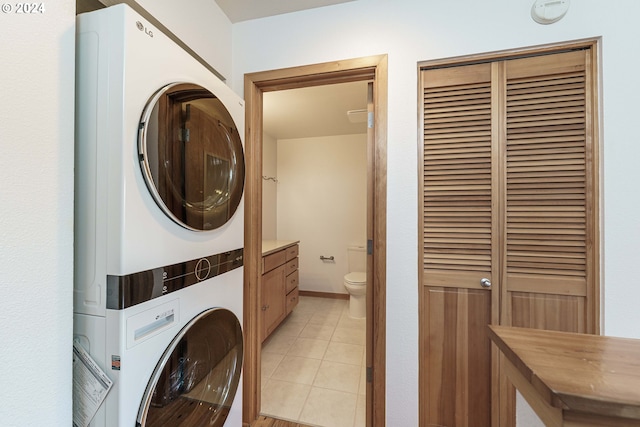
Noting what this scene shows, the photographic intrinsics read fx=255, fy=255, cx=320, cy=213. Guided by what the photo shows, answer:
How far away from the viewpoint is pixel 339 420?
1.49 metres

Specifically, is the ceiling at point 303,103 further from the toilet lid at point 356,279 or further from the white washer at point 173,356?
the toilet lid at point 356,279

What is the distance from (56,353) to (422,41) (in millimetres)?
1807

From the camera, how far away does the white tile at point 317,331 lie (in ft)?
8.22

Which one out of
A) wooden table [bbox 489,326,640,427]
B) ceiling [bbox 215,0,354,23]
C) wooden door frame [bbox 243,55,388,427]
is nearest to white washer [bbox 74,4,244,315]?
wooden door frame [bbox 243,55,388,427]

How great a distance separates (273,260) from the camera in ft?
7.47

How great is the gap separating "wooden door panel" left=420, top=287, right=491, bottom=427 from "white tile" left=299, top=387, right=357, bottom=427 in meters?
0.49

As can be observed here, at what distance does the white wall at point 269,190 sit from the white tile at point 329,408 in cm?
216

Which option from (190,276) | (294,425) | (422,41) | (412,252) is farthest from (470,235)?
(294,425)

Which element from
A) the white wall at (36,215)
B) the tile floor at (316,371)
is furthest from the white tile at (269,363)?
the white wall at (36,215)

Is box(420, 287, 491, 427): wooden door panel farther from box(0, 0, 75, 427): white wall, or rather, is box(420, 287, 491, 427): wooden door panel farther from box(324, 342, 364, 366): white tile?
box(0, 0, 75, 427): white wall

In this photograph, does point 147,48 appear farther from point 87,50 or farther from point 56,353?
point 56,353

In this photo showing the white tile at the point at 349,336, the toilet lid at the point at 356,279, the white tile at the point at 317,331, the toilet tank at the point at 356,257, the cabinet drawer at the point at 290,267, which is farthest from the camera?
the toilet tank at the point at 356,257

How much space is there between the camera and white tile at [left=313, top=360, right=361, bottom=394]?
1779mm

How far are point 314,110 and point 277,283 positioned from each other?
182 cm
